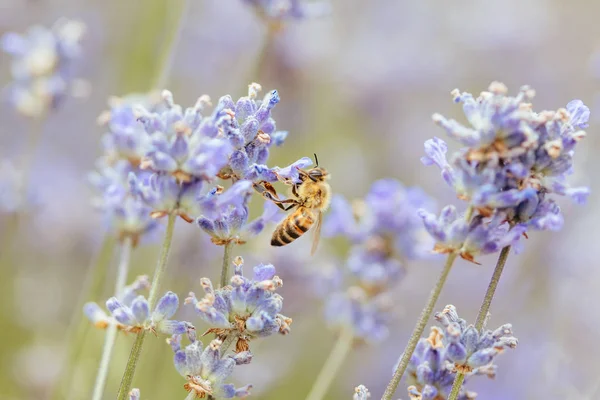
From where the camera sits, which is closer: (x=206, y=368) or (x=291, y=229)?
(x=206, y=368)

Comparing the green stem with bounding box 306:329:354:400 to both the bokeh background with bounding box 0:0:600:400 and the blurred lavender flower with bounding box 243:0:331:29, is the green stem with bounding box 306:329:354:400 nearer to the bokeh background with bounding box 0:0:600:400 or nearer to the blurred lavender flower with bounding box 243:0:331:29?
the bokeh background with bounding box 0:0:600:400

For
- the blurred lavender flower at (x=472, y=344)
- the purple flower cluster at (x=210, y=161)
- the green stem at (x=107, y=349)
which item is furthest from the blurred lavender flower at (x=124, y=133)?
the blurred lavender flower at (x=472, y=344)

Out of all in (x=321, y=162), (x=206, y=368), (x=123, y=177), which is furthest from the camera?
(x=321, y=162)

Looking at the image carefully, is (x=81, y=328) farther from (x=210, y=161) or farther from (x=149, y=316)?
(x=210, y=161)

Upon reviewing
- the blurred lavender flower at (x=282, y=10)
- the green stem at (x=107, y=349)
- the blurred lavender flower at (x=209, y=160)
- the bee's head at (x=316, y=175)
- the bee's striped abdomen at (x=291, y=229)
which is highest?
the blurred lavender flower at (x=282, y=10)

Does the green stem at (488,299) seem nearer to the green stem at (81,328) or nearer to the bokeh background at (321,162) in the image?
the bokeh background at (321,162)

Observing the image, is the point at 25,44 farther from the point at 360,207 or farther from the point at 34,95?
the point at 360,207

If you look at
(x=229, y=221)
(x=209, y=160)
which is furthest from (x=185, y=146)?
(x=229, y=221)
